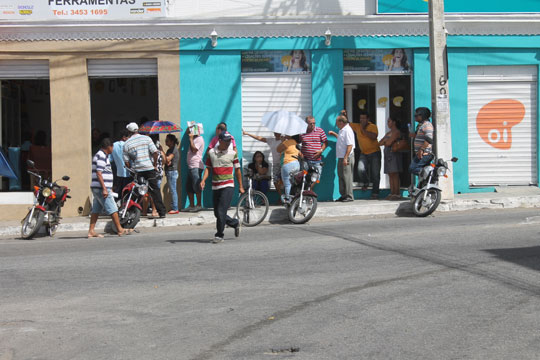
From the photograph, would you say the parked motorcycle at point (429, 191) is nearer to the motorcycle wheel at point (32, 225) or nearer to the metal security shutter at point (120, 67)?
the metal security shutter at point (120, 67)

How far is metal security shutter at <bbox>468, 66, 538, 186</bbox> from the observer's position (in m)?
17.0

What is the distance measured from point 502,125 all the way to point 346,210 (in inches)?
191

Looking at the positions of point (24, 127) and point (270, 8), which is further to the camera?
point (24, 127)

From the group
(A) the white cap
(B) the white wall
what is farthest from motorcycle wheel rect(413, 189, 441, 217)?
(A) the white cap

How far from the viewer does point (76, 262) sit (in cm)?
975

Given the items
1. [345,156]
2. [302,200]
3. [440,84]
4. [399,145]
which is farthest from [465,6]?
[302,200]

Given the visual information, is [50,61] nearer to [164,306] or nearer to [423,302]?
[164,306]

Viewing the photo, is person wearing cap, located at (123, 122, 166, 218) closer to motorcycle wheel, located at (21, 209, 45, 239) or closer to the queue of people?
the queue of people

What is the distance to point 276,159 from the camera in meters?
16.3

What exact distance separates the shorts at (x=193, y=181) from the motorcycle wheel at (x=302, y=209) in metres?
2.80

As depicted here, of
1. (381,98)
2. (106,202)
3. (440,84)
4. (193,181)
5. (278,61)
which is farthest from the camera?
(381,98)

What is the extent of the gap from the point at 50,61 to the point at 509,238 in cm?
1065

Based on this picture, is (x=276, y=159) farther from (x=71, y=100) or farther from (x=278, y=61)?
(x=71, y=100)

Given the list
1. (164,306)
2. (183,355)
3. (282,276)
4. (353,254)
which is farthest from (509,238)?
(183,355)
